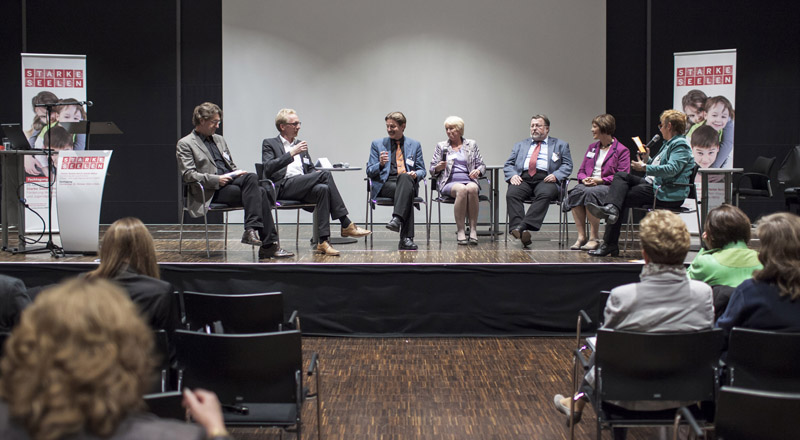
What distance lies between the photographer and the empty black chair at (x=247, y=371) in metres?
2.15

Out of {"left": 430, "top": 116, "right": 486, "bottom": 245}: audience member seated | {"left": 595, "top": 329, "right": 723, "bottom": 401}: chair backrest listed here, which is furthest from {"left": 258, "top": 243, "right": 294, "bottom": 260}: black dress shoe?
Answer: {"left": 595, "top": 329, "right": 723, "bottom": 401}: chair backrest

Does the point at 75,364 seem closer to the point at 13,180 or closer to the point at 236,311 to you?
the point at 236,311

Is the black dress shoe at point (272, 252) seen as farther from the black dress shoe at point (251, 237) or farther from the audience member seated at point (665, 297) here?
the audience member seated at point (665, 297)

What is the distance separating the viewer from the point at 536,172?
5.94 metres

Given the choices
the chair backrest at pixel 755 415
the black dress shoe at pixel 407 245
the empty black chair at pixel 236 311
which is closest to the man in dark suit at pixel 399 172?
the black dress shoe at pixel 407 245

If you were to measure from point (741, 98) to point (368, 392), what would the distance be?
6592mm

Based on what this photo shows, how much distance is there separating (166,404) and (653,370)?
1484mm

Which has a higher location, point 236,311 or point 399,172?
point 399,172

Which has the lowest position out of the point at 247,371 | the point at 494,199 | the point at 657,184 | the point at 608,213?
the point at 247,371

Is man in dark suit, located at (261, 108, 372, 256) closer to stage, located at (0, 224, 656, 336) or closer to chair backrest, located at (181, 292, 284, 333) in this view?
stage, located at (0, 224, 656, 336)

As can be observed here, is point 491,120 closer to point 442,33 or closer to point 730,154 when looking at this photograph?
point 442,33

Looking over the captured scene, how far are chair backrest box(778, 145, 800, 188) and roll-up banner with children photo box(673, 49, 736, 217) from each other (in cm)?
69

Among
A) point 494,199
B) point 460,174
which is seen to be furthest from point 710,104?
point 460,174

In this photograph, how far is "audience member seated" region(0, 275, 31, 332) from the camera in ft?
7.58
